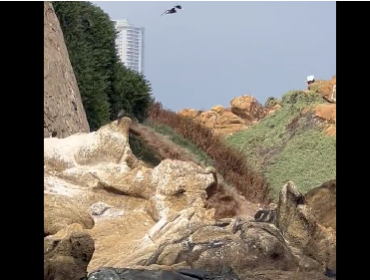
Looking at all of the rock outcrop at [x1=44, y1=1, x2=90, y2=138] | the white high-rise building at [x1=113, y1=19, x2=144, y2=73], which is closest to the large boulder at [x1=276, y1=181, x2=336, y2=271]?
the rock outcrop at [x1=44, y1=1, x2=90, y2=138]

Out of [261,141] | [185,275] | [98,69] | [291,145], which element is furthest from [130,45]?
[261,141]

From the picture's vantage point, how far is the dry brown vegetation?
1460 centimetres

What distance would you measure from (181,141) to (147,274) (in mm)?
12884

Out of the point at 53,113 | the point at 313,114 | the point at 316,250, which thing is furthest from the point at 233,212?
the point at 313,114

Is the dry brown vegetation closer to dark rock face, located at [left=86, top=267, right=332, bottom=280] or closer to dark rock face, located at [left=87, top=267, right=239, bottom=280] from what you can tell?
dark rock face, located at [left=86, top=267, right=332, bottom=280]

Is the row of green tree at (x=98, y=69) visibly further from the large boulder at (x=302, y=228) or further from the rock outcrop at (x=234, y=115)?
the rock outcrop at (x=234, y=115)

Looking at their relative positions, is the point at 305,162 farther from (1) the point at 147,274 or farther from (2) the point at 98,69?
(1) the point at 147,274

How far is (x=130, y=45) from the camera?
44.4 feet

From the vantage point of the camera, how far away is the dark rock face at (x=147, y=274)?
11.1 ft

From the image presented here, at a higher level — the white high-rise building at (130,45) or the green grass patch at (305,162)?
the white high-rise building at (130,45)

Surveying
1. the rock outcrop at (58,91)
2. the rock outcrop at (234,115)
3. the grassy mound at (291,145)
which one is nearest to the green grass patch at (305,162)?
the grassy mound at (291,145)

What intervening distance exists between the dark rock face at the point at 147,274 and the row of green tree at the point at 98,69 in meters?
9.59
